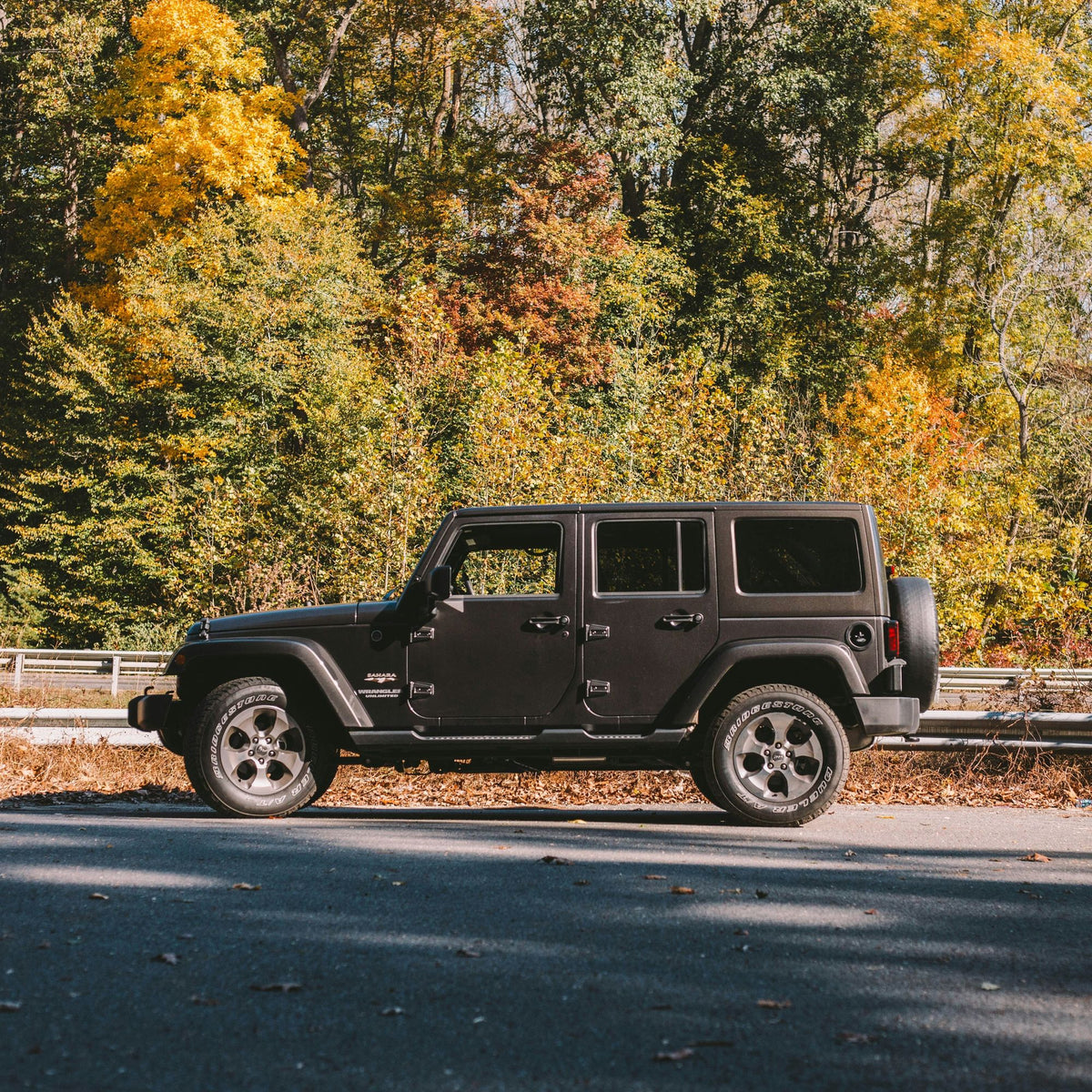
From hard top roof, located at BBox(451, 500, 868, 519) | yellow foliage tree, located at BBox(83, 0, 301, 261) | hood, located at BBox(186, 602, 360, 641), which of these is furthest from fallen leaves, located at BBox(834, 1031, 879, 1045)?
yellow foliage tree, located at BBox(83, 0, 301, 261)

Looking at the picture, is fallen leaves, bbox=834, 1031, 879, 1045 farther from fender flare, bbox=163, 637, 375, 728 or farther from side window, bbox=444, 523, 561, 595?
fender flare, bbox=163, 637, 375, 728

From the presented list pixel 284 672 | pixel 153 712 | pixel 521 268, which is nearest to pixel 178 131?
pixel 521 268

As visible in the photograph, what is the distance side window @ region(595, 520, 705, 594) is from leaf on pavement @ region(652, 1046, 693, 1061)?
4.48 metres

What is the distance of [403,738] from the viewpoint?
25.6 feet

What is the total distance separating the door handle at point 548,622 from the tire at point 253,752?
5.10ft

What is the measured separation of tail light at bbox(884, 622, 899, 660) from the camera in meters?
7.86

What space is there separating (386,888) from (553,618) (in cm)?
252

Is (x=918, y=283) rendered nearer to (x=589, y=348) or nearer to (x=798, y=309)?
(x=798, y=309)

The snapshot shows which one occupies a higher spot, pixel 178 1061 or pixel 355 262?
pixel 355 262

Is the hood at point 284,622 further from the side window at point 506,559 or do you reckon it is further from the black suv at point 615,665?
the side window at point 506,559

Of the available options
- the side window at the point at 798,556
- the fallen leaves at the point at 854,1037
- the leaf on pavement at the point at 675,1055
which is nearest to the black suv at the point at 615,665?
the side window at the point at 798,556

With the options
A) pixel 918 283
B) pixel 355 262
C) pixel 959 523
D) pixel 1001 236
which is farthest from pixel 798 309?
pixel 959 523

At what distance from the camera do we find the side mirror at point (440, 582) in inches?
303

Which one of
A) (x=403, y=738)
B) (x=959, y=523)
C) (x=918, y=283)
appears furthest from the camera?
(x=918, y=283)
